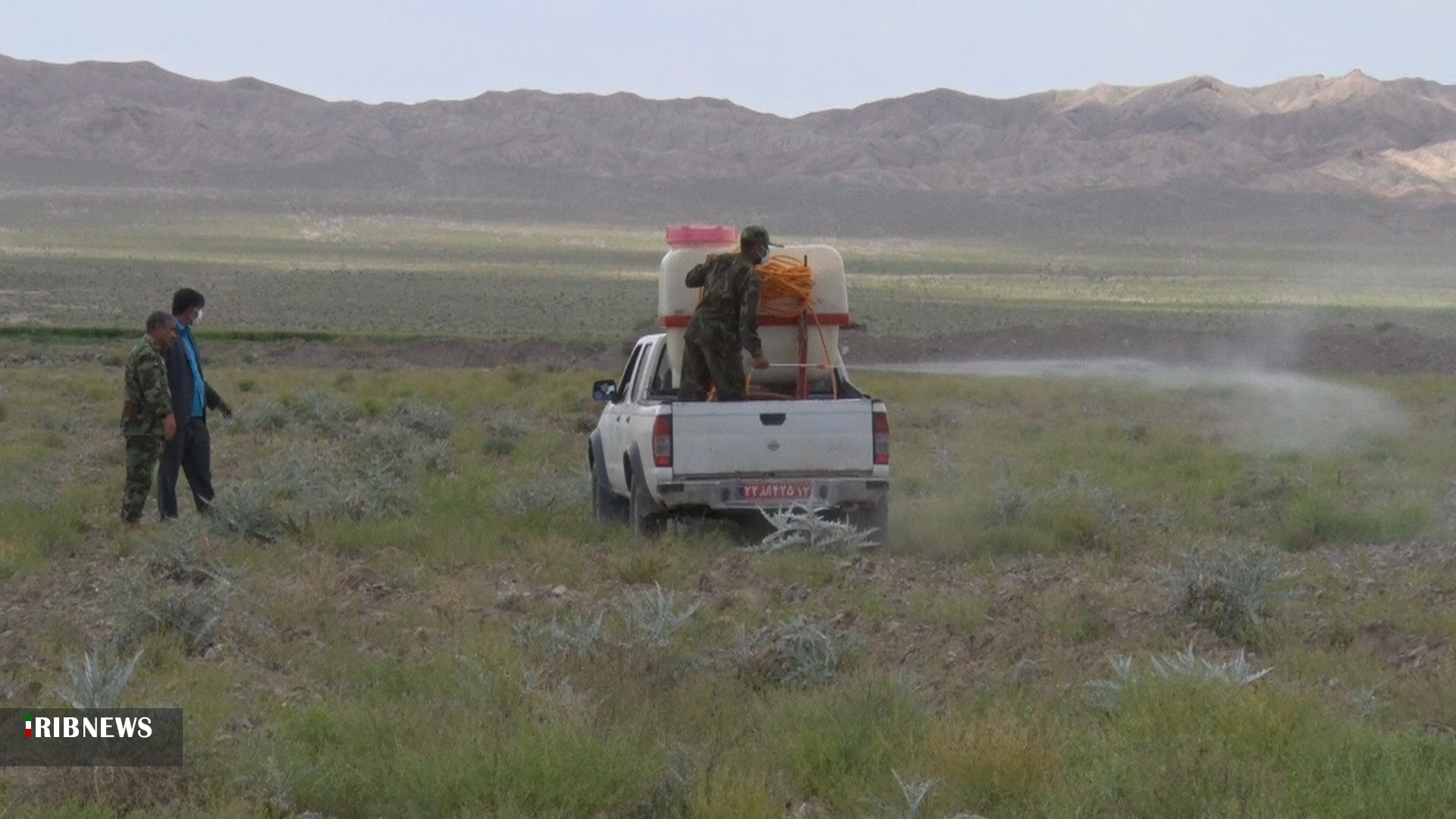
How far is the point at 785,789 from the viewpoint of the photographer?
646cm

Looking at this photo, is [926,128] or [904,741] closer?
[904,741]

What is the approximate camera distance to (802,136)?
5999 inches

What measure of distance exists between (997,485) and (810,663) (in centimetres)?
832

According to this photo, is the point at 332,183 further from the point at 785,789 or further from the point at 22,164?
the point at 785,789

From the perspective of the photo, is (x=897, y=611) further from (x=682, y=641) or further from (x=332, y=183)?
(x=332, y=183)

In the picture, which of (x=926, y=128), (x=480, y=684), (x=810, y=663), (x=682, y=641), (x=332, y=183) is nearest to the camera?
(x=480, y=684)

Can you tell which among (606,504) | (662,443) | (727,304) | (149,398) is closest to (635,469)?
(662,443)

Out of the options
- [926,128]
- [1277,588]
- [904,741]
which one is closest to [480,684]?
[904,741]

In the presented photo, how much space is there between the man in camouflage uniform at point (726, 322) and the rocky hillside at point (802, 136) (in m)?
117

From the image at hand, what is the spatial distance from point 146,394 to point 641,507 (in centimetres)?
368

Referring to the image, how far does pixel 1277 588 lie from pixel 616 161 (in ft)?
433

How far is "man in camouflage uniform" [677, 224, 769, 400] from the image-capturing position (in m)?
12.6

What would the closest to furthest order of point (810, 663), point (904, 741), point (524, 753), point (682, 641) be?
1. point (524, 753)
2. point (904, 741)
3. point (810, 663)
4. point (682, 641)

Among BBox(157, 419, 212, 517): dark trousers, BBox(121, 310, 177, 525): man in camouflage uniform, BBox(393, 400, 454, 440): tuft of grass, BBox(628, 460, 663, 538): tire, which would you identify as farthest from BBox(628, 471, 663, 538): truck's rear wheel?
BBox(393, 400, 454, 440): tuft of grass
